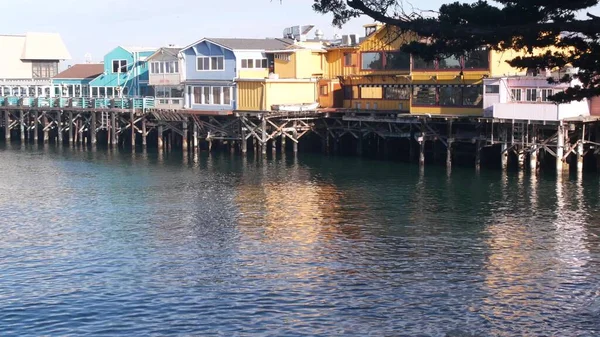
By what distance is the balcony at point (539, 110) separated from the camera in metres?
52.6

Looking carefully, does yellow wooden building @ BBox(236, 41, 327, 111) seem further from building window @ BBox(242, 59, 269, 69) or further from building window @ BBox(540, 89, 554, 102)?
building window @ BBox(540, 89, 554, 102)

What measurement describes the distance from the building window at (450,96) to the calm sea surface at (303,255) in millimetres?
4941

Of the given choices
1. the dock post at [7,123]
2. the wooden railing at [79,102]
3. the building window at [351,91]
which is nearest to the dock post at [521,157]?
the building window at [351,91]

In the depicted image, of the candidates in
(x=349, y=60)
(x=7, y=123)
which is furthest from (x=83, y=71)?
(x=349, y=60)

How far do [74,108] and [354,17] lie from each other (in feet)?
195

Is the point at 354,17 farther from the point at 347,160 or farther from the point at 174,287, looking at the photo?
the point at 347,160

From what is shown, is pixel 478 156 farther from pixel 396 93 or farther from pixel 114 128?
pixel 114 128

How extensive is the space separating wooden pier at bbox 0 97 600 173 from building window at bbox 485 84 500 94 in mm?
1829

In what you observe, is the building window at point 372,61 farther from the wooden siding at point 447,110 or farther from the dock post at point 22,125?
the dock post at point 22,125

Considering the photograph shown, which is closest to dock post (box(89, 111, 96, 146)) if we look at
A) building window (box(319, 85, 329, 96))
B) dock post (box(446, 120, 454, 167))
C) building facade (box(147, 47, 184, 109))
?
building facade (box(147, 47, 184, 109))

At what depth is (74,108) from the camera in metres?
83.1

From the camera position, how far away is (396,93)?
65000 millimetres

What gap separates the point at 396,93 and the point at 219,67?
54.3 ft

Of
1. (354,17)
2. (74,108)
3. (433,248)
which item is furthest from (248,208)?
(74,108)
